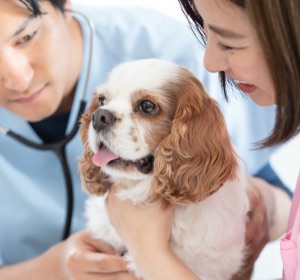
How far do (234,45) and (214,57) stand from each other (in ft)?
0.26

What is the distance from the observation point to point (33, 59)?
125cm

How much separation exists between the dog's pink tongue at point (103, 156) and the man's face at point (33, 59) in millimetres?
300

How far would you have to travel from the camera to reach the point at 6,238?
1478 mm

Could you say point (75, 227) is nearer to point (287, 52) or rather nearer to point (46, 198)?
point (46, 198)

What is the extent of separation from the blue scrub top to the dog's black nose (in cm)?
39

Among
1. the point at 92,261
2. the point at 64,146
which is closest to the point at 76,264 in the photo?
the point at 92,261

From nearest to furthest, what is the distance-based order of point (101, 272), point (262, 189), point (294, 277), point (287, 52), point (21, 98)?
1. point (287, 52)
2. point (294, 277)
3. point (101, 272)
4. point (21, 98)
5. point (262, 189)

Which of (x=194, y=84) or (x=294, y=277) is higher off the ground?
(x=194, y=84)

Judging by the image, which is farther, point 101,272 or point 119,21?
point 119,21

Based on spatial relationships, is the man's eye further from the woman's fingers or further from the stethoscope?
the woman's fingers

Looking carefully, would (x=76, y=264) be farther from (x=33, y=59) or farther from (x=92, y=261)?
(x=33, y=59)

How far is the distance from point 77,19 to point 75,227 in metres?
0.59

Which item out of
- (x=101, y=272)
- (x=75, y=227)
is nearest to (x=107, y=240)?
(x=101, y=272)

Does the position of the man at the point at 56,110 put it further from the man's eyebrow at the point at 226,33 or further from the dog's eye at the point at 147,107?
the man's eyebrow at the point at 226,33
